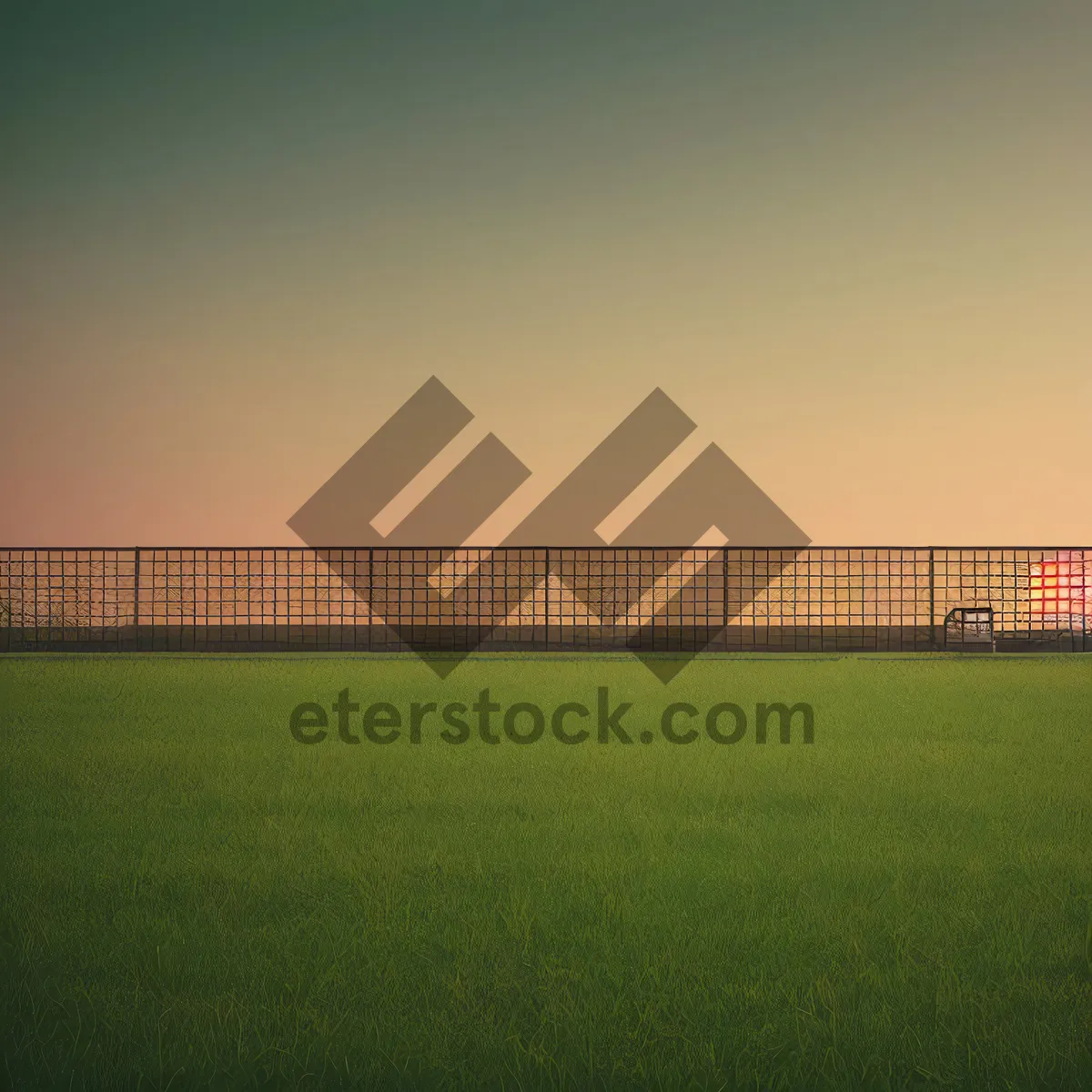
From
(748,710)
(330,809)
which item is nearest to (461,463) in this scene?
(748,710)

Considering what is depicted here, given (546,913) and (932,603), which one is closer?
(546,913)

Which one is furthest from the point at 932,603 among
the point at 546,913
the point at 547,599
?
the point at 546,913

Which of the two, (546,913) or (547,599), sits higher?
(547,599)

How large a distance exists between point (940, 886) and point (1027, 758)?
281 cm

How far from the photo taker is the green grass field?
2145 millimetres

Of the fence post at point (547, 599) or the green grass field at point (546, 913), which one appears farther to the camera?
the fence post at point (547, 599)

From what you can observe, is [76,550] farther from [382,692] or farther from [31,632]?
[382,692]

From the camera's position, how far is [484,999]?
2408 mm

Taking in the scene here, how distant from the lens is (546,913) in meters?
3.03

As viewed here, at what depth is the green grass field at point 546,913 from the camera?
2.14 m

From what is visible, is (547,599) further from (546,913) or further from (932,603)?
(546,913)

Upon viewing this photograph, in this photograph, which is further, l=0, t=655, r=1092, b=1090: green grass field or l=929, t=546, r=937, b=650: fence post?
l=929, t=546, r=937, b=650: fence post

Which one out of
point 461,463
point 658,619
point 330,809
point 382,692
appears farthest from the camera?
point 658,619

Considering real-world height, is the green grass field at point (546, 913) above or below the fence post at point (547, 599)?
below
